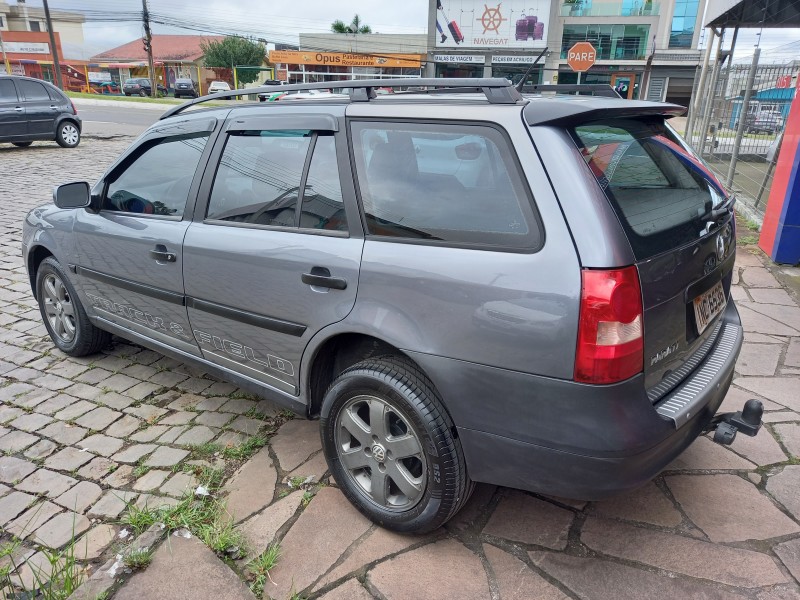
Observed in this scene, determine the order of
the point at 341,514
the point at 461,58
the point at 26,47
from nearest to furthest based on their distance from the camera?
the point at 341,514, the point at 461,58, the point at 26,47

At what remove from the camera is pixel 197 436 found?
10.7 ft

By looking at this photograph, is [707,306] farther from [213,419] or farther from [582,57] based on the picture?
[582,57]

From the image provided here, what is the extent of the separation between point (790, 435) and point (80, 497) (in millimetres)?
3549

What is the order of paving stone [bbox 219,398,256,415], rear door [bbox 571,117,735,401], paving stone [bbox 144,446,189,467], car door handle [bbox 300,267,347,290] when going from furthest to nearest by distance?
paving stone [bbox 219,398,256,415] < paving stone [bbox 144,446,189,467] < car door handle [bbox 300,267,347,290] < rear door [bbox 571,117,735,401]

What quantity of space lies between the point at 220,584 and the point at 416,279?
1.37 m

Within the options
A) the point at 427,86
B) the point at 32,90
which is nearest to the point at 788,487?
the point at 427,86

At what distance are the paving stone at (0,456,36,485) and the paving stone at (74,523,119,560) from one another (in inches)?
26.4

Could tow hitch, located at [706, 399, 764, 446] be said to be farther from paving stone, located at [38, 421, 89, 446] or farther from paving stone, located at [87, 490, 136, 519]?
paving stone, located at [38, 421, 89, 446]

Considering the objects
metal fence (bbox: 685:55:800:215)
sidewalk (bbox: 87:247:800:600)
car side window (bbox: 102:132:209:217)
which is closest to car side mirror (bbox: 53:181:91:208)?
car side window (bbox: 102:132:209:217)

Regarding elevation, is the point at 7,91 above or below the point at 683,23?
below

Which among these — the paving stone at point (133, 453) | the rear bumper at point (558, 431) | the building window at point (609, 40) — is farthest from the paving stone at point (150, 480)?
the building window at point (609, 40)

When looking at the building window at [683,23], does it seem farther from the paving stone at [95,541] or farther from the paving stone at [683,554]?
the paving stone at [95,541]

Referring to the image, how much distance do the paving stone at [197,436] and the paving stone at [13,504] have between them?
706mm

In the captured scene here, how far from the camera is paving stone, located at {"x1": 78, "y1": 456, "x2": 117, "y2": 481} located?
295 cm
